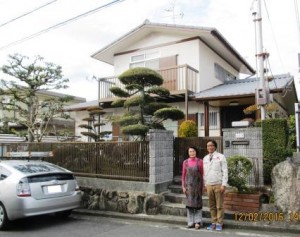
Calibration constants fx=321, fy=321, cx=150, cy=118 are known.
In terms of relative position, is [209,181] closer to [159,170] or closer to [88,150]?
[159,170]

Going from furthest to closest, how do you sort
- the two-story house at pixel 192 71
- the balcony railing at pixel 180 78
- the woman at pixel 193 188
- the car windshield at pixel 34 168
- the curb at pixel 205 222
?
the balcony railing at pixel 180 78 → the two-story house at pixel 192 71 → the car windshield at pixel 34 168 → the woman at pixel 193 188 → the curb at pixel 205 222

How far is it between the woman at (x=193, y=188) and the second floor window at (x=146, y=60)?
1014cm

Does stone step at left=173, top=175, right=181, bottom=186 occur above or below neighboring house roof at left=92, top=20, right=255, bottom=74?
below

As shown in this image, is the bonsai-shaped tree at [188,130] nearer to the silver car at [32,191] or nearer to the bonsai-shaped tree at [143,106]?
the bonsai-shaped tree at [143,106]

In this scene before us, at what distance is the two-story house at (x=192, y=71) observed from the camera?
44.9 ft

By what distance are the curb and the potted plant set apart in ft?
1.29

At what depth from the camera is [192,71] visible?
14.4 meters

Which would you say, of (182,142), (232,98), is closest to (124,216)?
(182,142)

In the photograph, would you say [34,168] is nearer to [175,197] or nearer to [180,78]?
[175,197]

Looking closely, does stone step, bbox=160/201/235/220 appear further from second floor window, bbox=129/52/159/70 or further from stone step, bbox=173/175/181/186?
second floor window, bbox=129/52/159/70

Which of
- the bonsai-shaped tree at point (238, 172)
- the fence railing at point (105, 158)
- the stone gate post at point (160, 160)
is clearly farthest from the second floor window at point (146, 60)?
the bonsai-shaped tree at point (238, 172)

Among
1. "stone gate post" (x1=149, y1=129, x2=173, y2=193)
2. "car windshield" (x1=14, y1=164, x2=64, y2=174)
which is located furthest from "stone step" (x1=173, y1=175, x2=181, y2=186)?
"car windshield" (x1=14, y1=164, x2=64, y2=174)

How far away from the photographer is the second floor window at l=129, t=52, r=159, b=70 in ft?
52.7

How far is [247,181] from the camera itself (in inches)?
287
